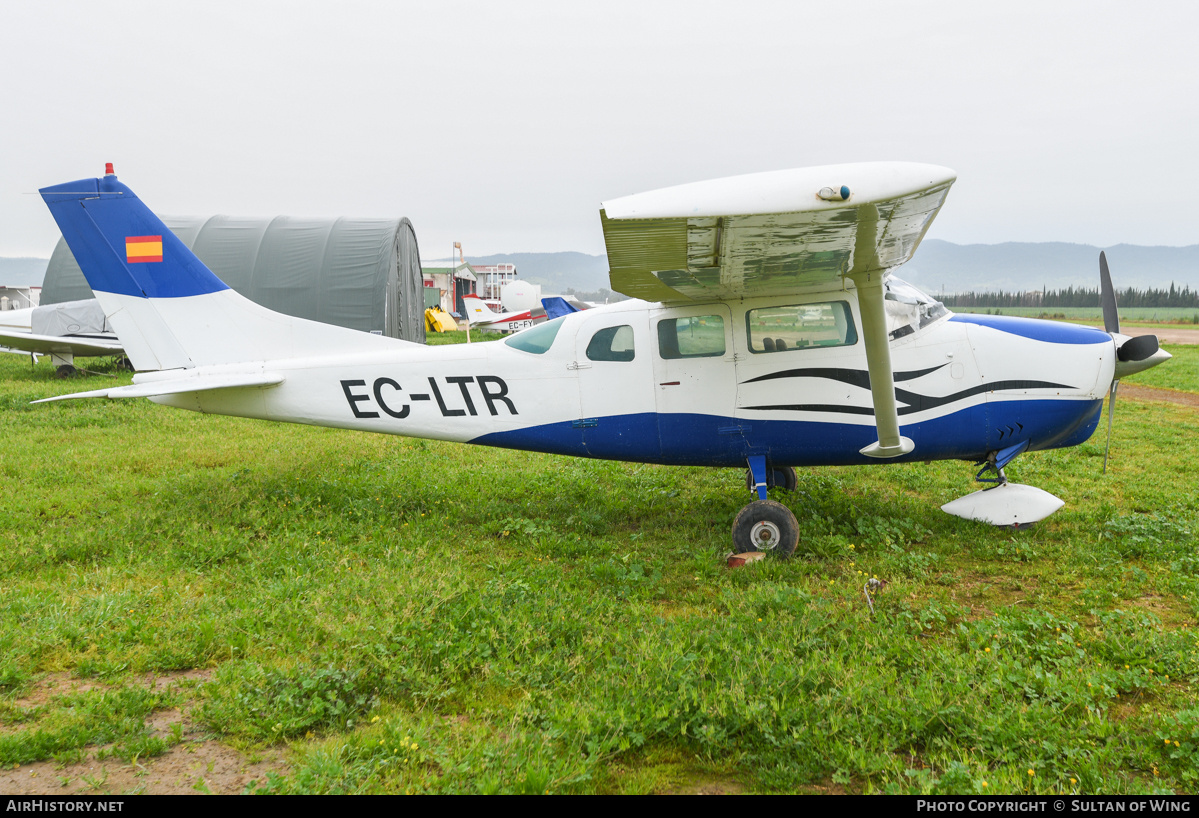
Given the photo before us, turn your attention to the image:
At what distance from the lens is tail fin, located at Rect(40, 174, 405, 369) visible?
6.16m

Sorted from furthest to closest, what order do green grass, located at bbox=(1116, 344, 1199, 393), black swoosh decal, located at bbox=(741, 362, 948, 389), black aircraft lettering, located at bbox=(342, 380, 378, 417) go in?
green grass, located at bbox=(1116, 344, 1199, 393)
black aircraft lettering, located at bbox=(342, 380, 378, 417)
black swoosh decal, located at bbox=(741, 362, 948, 389)

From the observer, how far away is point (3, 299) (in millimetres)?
54094

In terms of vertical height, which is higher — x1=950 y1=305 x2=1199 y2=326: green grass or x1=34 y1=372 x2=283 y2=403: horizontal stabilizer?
x1=34 y1=372 x2=283 y2=403: horizontal stabilizer

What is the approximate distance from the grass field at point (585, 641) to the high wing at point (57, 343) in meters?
11.7

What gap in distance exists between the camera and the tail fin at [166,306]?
616 centimetres

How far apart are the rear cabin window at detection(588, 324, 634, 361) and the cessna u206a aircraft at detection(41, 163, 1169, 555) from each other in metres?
0.01

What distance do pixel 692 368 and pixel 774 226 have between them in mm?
1805

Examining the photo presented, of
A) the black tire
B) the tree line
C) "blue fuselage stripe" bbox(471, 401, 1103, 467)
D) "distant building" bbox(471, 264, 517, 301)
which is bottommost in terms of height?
the tree line

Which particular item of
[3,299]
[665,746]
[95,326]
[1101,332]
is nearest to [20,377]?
[95,326]

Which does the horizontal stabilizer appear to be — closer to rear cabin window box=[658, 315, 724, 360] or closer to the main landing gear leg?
rear cabin window box=[658, 315, 724, 360]

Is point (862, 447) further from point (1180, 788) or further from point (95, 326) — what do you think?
point (95, 326)

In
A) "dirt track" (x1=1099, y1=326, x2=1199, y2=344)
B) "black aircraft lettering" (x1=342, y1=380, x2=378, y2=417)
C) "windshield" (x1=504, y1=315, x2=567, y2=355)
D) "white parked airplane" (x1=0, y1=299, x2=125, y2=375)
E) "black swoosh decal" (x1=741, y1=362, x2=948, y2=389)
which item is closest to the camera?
"black swoosh decal" (x1=741, y1=362, x2=948, y2=389)

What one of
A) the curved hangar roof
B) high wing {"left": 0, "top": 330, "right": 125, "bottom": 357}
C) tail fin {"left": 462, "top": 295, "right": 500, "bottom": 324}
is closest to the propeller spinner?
the curved hangar roof
